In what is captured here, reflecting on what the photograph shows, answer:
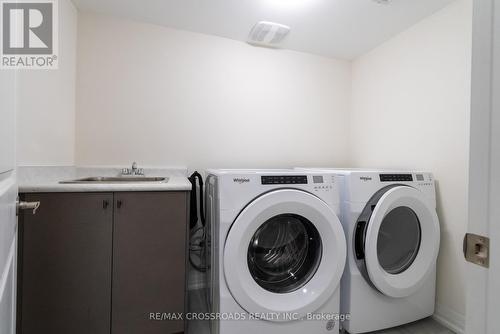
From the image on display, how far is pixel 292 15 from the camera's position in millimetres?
1784

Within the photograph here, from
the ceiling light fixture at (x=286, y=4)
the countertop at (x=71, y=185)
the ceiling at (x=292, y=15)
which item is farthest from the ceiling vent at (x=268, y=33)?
the countertop at (x=71, y=185)

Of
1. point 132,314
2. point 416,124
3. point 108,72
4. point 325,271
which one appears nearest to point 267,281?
point 325,271

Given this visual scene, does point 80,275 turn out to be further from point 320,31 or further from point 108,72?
point 320,31

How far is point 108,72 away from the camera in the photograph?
185cm

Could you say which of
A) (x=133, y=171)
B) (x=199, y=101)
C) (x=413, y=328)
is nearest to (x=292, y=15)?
(x=199, y=101)

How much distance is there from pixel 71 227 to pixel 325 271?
4.49 feet

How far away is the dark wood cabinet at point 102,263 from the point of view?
119cm

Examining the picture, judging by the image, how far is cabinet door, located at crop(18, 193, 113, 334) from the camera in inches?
46.4

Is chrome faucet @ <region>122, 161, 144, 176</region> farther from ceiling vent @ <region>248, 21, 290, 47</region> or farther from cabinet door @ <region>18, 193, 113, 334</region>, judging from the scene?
ceiling vent @ <region>248, 21, 290, 47</region>

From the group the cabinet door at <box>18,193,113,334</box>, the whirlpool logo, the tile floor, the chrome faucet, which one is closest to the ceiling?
the chrome faucet

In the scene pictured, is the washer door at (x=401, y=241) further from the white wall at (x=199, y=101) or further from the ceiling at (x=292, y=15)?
the ceiling at (x=292, y=15)

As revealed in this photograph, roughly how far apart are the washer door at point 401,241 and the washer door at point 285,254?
0.72ft

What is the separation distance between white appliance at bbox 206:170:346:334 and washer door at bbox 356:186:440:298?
215 millimetres

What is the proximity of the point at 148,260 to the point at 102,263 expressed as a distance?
0.74 feet
